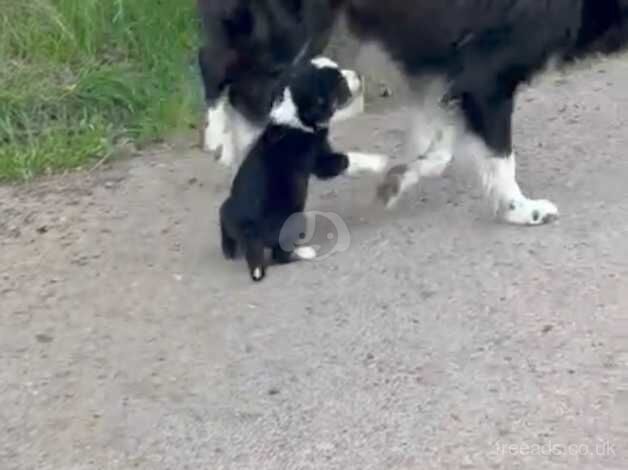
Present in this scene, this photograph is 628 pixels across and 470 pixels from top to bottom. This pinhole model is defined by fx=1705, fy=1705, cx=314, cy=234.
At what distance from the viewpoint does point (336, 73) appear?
5242 millimetres

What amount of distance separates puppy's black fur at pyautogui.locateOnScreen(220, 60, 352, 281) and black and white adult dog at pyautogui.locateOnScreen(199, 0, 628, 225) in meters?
0.14

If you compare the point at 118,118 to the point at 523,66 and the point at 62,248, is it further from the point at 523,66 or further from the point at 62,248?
the point at 523,66

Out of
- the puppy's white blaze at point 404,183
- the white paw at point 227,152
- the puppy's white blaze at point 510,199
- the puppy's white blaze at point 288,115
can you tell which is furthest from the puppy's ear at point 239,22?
the puppy's white blaze at point 510,199

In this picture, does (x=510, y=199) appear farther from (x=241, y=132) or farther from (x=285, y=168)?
(x=241, y=132)

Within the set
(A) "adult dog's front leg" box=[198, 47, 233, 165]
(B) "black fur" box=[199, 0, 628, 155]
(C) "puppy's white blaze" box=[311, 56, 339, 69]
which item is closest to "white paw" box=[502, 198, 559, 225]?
(B) "black fur" box=[199, 0, 628, 155]

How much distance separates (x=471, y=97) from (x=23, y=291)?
1525 millimetres

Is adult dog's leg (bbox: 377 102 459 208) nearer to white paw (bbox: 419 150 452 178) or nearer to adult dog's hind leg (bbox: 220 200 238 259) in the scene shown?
white paw (bbox: 419 150 452 178)

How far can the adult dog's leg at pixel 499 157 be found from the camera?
5.42 meters

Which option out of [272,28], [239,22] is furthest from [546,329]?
[239,22]

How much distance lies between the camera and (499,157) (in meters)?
5.51

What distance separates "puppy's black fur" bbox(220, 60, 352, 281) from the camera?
16.8ft

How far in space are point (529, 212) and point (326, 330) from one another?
0.98m

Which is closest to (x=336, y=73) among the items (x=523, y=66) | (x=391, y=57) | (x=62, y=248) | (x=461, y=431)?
(x=391, y=57)

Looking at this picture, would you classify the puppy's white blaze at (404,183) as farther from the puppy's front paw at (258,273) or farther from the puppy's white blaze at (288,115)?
the puppy's front paw at (258,273)
